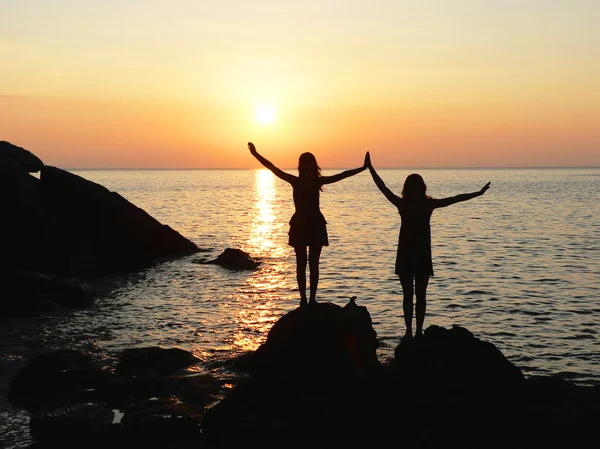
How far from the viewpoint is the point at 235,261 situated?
2961cm

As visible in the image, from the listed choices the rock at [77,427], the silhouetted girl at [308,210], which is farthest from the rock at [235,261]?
the rock at [77,427]

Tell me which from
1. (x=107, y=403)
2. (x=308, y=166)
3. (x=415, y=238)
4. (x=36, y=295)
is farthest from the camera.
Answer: (x=36, y=295)

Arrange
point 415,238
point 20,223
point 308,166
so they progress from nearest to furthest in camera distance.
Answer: point 415,238 → point 308,166 → point 20,223

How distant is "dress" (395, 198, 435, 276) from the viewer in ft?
33.7

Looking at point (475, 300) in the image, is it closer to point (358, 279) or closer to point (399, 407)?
point (358, 279)

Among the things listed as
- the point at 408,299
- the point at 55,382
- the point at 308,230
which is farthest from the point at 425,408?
the point at 55,382

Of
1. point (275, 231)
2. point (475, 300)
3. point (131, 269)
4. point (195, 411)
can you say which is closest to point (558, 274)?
point (475, 300)

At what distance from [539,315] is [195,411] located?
12037 millimetres

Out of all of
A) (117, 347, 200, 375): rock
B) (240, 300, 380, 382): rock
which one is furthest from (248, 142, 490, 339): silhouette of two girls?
(117, 347, 200, 375): rock

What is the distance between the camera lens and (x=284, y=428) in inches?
346

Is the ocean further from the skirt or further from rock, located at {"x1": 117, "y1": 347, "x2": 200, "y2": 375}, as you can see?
the skirt

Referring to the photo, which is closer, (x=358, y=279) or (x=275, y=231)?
(x=358, y=279)

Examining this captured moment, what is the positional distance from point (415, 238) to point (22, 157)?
21.8 m

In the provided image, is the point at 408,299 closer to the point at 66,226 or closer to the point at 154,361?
the point at 154,361
